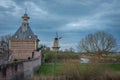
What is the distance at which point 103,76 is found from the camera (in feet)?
63.5

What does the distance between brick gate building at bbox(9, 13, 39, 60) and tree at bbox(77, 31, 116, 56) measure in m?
11.1

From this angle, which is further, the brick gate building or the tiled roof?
the tiled roof

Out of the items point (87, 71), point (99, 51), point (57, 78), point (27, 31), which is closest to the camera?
point (87, 71)

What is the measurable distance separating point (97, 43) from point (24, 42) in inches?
601

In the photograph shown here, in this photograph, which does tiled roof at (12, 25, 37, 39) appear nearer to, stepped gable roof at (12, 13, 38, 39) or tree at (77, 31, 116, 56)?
stepped gable roof at (12, 13, 38, 39)

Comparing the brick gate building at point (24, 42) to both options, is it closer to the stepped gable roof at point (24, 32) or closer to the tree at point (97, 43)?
the stepped gable roof at point (24, 32)

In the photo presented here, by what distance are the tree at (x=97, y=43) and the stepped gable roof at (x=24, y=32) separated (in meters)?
11.1

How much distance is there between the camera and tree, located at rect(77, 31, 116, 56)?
150ft

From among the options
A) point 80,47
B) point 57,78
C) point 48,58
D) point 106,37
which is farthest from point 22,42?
point 57,78

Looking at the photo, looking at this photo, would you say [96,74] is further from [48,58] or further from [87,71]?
[48,58]

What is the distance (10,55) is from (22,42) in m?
3.37

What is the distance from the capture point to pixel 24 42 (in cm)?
4131

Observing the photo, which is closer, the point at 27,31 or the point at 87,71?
the point at 87,71

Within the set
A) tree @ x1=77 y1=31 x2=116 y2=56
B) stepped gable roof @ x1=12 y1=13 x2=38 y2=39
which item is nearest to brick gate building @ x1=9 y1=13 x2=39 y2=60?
stepped gable roof @ x1=12 y1=13 x2=38 y2=39
